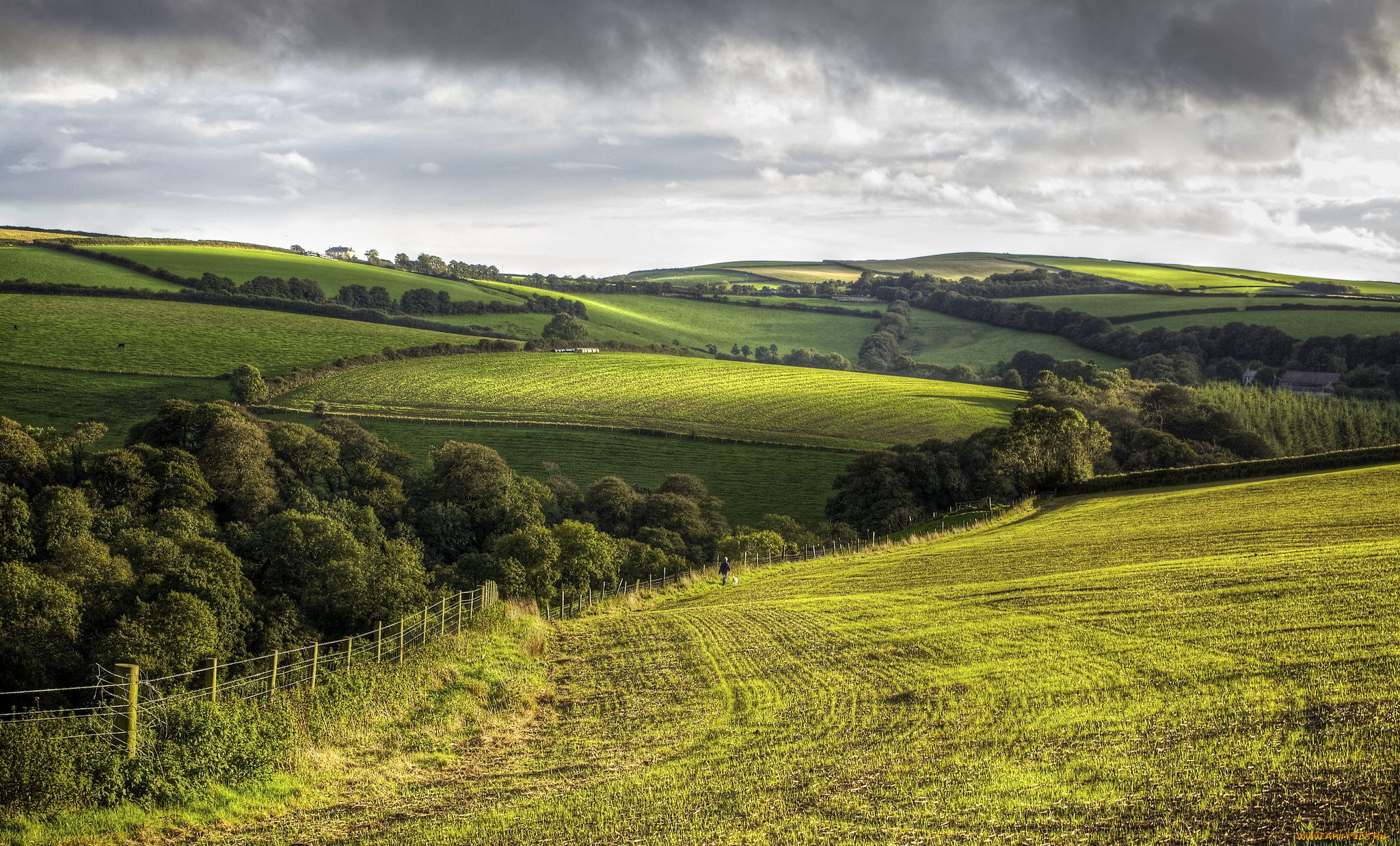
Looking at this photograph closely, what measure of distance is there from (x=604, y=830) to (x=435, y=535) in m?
51.1

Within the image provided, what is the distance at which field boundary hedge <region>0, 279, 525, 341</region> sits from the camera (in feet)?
373

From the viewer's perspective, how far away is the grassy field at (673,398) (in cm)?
9069

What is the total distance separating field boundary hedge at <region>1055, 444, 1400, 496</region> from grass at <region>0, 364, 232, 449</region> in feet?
255

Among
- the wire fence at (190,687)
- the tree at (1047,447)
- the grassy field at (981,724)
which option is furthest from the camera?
the tree at (1047,447)

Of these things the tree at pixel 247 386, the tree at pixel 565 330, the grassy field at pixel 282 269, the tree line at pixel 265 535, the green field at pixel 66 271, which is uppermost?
the grassy field at pixel 282 269

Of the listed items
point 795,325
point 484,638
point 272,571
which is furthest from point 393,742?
point 795,325

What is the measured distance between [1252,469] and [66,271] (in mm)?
141720

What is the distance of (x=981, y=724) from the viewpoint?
1548 cm

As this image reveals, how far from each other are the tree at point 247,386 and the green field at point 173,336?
751 centimetres

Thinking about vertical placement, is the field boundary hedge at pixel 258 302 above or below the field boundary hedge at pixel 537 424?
above

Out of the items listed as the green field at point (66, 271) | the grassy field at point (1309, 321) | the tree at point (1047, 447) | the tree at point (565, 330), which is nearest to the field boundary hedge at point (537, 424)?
the tree at point (1047, 447)

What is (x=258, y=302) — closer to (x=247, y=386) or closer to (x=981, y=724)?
(x=247, y=386)

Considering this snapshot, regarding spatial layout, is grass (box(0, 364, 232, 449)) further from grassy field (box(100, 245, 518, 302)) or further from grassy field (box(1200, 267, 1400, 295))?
grassy field (box(1200, 267, 1400, 295))

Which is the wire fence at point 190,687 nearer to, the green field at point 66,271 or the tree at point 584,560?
the tree at point 584,560
